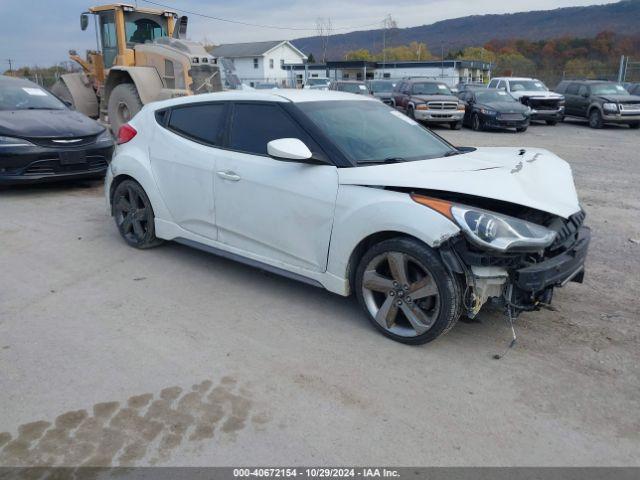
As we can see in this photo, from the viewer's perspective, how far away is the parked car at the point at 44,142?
7859 millimetres

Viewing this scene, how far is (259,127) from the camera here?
4.71 m

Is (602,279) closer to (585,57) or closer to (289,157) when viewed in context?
(289,157)

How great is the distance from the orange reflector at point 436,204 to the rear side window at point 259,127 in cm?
111

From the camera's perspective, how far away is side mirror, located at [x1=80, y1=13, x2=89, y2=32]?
1378cm

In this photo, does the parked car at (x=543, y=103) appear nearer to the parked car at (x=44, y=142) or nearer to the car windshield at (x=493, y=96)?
the car windshield at (x=493, y=96)

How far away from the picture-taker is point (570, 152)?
13617mm

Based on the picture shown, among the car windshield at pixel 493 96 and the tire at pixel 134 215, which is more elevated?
the car windshield at pixel 493 96

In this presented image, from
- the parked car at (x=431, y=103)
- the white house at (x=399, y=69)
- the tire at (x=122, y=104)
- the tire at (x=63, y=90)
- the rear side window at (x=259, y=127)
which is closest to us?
the rear side window at (x=259, y=127)

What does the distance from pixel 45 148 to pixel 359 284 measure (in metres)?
5.98

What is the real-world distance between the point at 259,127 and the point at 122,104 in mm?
10219

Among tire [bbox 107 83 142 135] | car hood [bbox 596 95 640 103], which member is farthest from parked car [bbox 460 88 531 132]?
tire [bbox 107 83 142 135]

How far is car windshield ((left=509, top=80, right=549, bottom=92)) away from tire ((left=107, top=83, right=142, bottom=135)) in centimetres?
1499

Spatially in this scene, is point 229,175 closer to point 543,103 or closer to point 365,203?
point 365,203

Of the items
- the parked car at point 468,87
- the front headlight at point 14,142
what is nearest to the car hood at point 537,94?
the parked car at point 468,87
